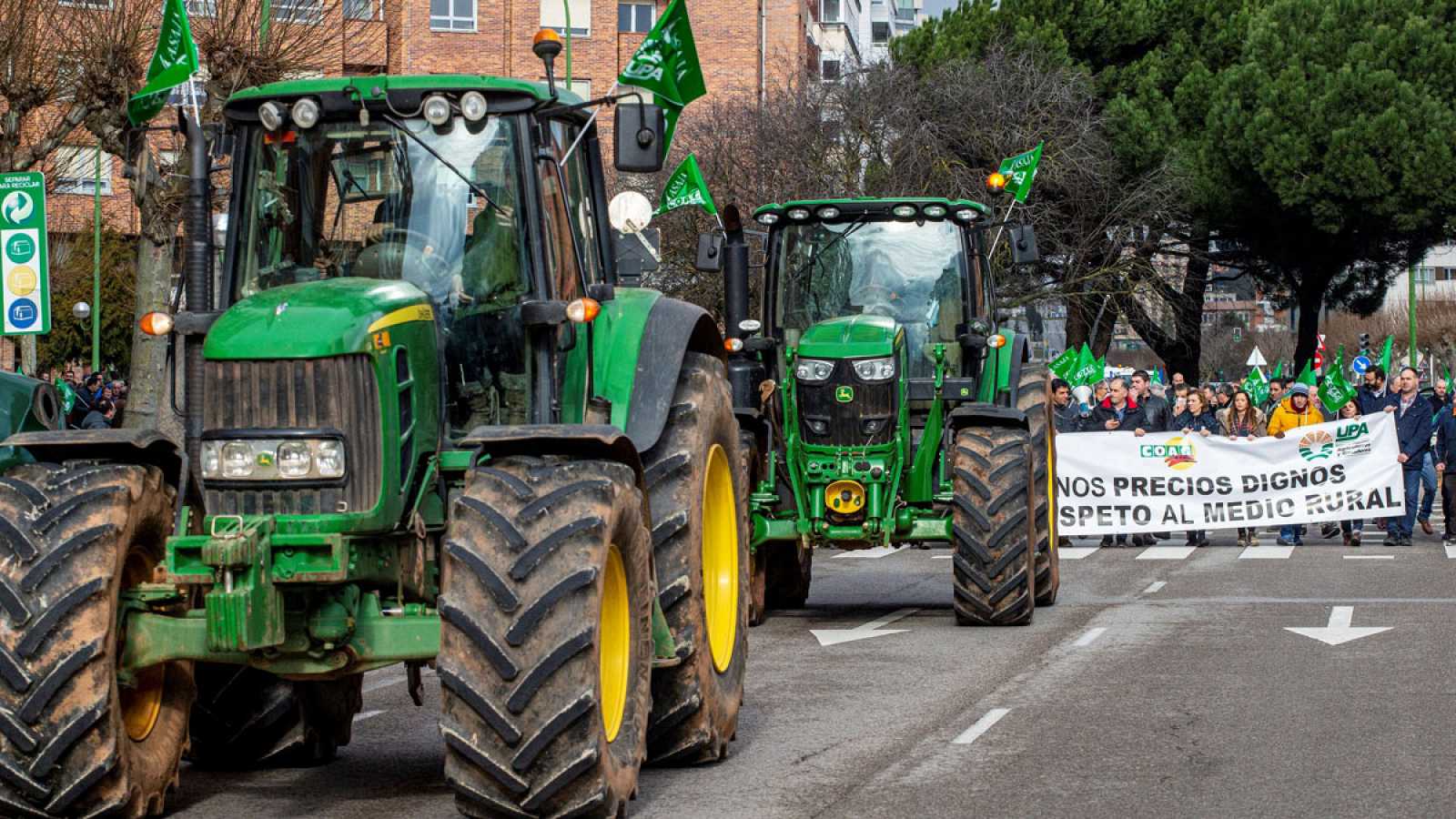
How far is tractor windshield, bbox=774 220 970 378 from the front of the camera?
15289 mm

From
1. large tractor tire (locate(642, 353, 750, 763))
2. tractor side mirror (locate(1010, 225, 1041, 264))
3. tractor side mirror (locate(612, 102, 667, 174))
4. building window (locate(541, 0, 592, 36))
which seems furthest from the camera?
building window (locate(541, 0, 592, 36))

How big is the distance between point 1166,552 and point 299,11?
11.7 meters

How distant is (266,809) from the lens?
7.77 meters

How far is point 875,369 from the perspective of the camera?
14570 mm

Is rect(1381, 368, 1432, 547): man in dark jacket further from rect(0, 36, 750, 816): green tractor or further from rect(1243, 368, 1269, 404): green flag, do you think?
rect(0, 36, 750, 816): green tractor

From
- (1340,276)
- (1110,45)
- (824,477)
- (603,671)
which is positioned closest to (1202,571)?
(824,477)

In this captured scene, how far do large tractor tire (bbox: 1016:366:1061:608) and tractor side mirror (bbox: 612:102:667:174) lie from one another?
23.4 ft

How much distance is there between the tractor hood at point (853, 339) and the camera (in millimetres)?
14609

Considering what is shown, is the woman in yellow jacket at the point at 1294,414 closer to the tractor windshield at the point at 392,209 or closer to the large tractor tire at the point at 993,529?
the large tractor tire at the point at 993,529

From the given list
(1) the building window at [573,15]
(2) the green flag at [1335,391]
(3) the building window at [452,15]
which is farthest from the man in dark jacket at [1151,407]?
(3) the building window at [452,15]

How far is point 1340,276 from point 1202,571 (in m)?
33.5

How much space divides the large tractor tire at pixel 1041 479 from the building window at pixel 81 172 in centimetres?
1336

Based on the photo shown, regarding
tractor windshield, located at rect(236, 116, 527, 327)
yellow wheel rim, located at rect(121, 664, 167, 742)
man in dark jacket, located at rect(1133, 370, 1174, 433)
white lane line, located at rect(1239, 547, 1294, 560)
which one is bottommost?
white lane line, located at rect(1239, 547, 1294, 560)

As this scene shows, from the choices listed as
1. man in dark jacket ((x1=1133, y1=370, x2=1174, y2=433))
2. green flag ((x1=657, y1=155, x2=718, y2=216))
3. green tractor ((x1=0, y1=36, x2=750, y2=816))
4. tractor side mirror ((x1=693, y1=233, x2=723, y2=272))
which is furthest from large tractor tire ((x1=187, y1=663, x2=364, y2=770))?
man in dark jacket ((x1=1133, y1=370, x2=1174, y2=433))
